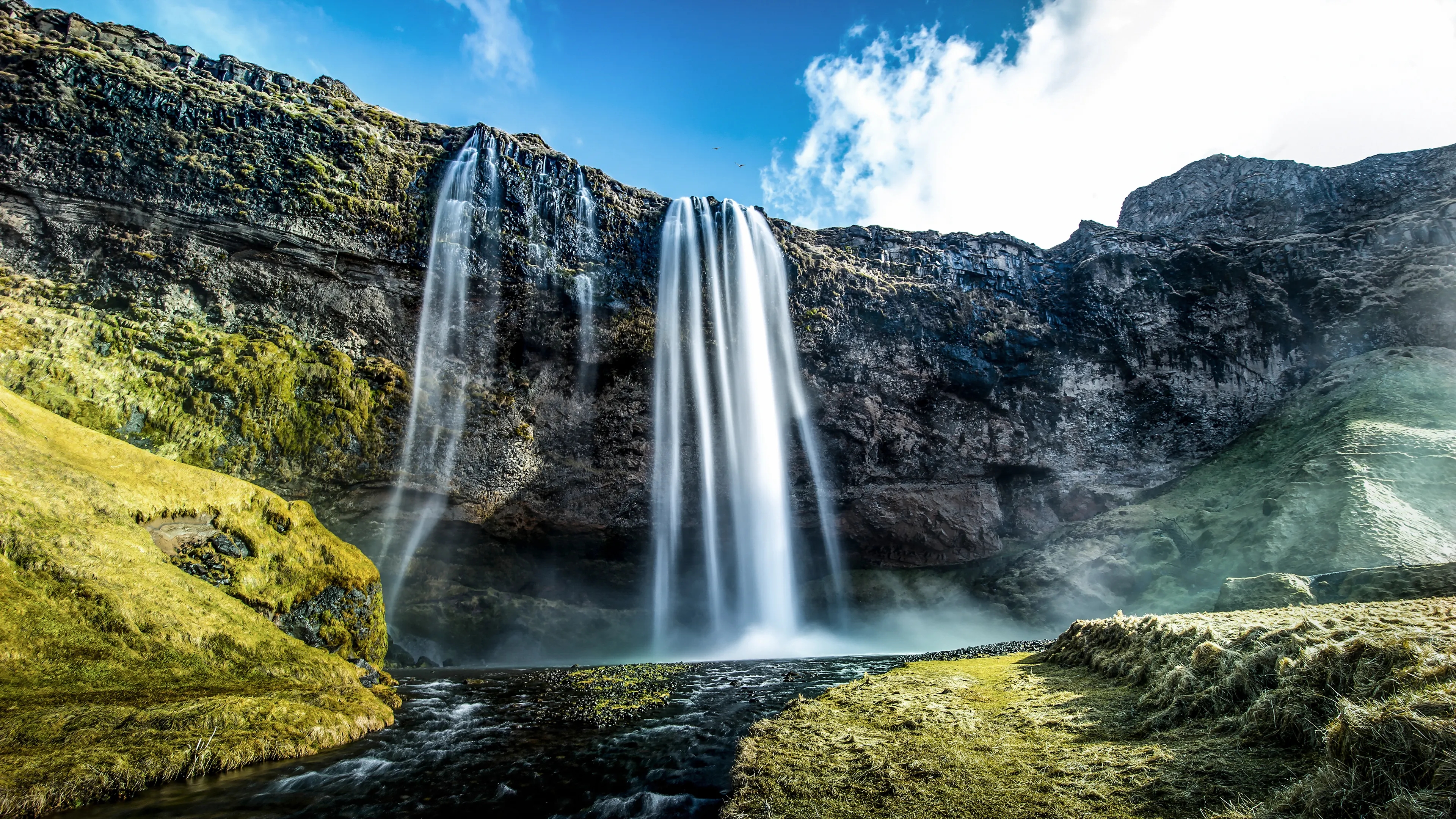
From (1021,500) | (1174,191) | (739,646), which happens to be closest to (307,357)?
(739,646)

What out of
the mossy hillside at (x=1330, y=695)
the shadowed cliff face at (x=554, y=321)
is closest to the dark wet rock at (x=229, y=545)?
the shadowed cliff face at (x=554, y=321)

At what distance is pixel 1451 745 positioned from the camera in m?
4.04

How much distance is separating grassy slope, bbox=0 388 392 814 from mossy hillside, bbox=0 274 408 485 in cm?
818

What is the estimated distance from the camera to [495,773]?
8.46 metres

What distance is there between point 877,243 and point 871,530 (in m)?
18.8

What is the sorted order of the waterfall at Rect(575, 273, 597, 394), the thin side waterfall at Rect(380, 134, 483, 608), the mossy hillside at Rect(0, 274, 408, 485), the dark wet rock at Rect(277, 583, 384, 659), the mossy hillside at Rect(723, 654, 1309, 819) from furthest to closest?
the waterfall at Rect(575, 273, 597, 394) → the thin side waterfall at Rect(380, 134, 483, 608) → the mossy hillside at Rect(0, 274, 408, 485) → the dark wet rock at Rect(277, 583, 384, 659) → the mossy hillside at Rect(723, 654, 1309, 819)

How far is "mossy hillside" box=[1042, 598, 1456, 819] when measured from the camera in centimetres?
418

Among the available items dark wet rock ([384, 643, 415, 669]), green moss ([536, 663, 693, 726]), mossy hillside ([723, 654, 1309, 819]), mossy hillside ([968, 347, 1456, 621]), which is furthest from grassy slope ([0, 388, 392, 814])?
mossy hillside ([968, 347, 1456, 621])

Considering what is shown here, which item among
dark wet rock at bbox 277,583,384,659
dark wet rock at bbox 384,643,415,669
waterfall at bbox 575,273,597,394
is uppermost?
waterfall at bbox 575,273,597,394

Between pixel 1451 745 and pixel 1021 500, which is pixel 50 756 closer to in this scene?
pixel 1451 745

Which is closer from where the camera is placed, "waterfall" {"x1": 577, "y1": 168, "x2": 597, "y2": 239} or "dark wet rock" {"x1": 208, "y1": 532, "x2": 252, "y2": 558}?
"dark wet rock" {"x1": 208, "y1": 532, "x2": 252, "y2": 558}

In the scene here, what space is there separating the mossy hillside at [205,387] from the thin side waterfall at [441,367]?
121 centimetres

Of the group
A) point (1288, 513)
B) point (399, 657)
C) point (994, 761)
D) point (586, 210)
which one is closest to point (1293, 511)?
point (1288, 513)

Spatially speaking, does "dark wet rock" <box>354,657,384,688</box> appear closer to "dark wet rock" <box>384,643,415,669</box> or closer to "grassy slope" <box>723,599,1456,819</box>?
"grassy slope" <box>723,599,1456,819</box>
